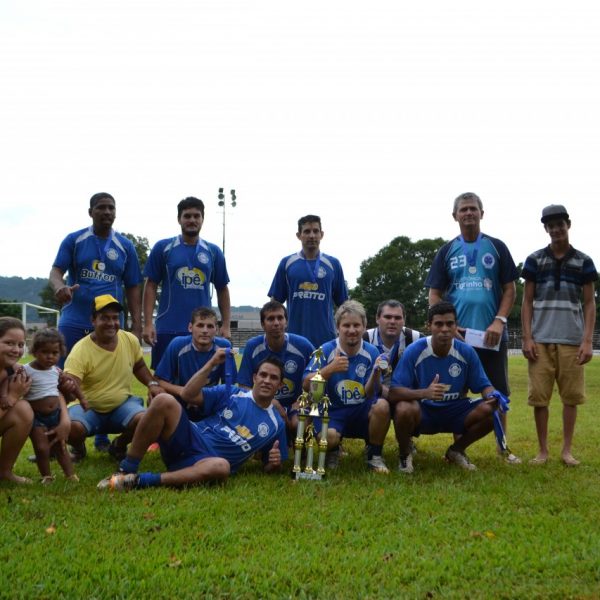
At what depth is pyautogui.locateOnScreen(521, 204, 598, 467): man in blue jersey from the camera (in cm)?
653

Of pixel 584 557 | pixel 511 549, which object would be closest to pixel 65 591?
pixel 511 549

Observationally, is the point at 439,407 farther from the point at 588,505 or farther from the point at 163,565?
the point at 163,565

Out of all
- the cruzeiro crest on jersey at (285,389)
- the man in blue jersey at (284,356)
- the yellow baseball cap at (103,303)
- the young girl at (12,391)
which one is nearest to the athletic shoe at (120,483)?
the young girl at (12,391)

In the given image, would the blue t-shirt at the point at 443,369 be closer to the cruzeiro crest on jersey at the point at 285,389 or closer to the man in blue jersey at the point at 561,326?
the man in blue jersey at the point at 561,326

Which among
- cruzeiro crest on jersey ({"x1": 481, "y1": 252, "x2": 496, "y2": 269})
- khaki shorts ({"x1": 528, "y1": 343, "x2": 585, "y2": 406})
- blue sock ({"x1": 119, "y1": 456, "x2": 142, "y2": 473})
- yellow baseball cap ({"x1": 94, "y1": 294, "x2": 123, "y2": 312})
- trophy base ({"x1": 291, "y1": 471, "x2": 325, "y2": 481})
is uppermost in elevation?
cruzeiro crest on jersey ({"x1": 481, "y1": 252, "x2": 496, "y2": 269})

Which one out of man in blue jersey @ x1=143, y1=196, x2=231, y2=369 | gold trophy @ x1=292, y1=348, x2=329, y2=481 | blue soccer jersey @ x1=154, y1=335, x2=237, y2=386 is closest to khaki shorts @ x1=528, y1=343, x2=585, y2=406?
gold trophy @ x1=292, y1=348, x2=329, y2=481

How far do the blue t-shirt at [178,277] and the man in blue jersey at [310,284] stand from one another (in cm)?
82

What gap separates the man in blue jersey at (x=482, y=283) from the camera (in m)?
6.77

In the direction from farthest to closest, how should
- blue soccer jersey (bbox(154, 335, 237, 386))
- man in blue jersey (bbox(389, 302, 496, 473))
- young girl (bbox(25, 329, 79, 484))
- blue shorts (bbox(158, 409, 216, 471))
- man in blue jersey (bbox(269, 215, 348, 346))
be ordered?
man in blue jersey (bbox(269, 215, 348, 346))
blue soccer jersey (bbox(154, 335, 237, 386))
man in blue jersey (bbox(389, 302, 496, 473))
young girl (bbox(25, 329, 79, 484))
blue shorts (bbox(158, 409, 216, 471))

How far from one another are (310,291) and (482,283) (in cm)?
180

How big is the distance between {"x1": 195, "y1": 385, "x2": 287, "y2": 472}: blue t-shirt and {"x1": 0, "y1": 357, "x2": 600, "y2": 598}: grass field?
27 centimetres

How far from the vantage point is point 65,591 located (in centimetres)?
315

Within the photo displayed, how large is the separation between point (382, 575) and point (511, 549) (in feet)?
2.86

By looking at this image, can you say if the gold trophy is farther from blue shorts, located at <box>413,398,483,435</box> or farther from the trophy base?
blue shorts, located at <box>413,398,483,435</box>
